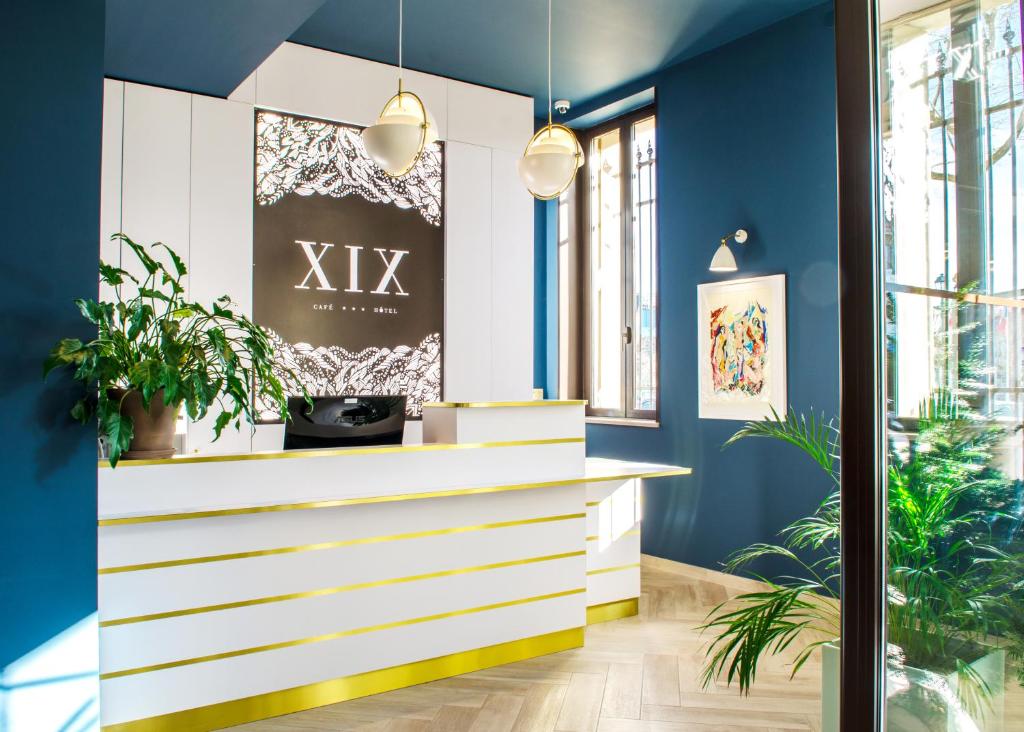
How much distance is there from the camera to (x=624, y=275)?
242 inches

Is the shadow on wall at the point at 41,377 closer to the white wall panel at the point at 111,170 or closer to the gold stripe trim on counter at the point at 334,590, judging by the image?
the gold stripe trim on counter at the point at 334,590

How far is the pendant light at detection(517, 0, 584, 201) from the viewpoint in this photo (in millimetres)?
3480

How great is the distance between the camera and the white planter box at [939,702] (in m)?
1.44

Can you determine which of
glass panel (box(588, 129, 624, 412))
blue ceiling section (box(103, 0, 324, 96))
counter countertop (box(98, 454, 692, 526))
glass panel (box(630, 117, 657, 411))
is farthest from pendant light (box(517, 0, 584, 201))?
glass panel (box(588, 129, 624, 412))

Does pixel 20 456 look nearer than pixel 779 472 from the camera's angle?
Yes

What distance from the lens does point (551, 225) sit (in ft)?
21.9

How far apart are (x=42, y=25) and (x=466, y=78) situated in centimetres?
366

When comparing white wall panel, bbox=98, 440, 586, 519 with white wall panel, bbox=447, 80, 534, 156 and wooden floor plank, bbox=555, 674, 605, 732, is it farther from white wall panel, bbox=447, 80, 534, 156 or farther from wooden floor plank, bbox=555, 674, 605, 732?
white wall panel, bbox=447, 80, 534, 156

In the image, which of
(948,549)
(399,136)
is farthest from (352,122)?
(948,549)

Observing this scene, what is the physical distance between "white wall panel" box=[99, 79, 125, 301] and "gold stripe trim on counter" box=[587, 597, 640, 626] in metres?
3.23

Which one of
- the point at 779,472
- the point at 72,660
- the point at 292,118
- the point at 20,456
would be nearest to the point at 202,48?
the point at 292,118

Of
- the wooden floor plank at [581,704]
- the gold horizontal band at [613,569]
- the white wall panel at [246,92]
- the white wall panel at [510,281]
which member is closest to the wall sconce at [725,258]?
the white wall panel at [510,281]

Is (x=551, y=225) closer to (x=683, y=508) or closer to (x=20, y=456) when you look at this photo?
(x=683, y=508)

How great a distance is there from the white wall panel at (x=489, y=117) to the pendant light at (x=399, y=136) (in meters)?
2.26
